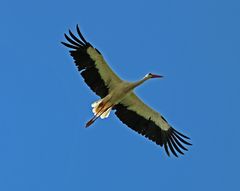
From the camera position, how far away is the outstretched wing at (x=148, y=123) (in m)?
22.5

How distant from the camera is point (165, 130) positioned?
22.8 m

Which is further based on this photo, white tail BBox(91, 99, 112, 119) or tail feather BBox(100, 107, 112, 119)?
tail feather BBox(100, 107, 112, 119)

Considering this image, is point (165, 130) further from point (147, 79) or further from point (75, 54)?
point (75, 54)

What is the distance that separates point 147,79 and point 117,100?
90cm

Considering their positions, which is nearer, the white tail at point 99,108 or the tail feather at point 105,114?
the white tail at point 99,108

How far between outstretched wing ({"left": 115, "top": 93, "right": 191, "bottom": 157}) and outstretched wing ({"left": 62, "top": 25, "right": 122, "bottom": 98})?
777mm

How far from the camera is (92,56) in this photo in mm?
21672

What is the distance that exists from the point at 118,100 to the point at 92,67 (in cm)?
107

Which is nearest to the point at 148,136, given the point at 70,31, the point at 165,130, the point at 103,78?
the point at 165,130

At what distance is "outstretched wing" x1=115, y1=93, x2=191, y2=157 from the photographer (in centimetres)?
2255

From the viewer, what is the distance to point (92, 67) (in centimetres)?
2177

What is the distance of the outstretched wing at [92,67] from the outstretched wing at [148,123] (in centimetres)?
78

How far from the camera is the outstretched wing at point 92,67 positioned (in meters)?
21.5

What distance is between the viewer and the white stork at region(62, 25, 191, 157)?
851 inches
